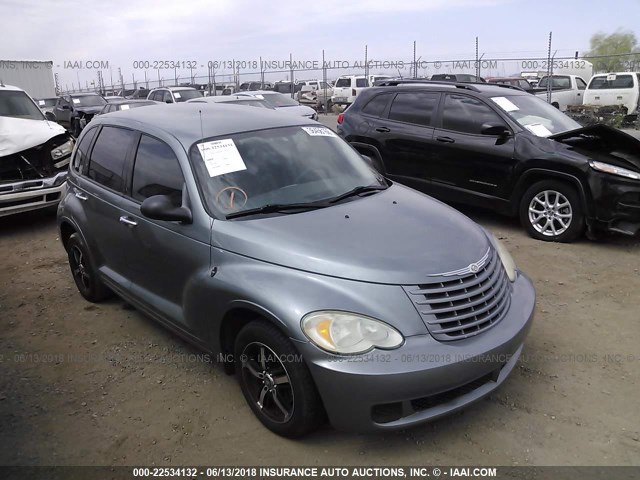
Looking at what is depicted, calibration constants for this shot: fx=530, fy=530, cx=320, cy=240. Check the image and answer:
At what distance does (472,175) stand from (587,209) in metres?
1.43

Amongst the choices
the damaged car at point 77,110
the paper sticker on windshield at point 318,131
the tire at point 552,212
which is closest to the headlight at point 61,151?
the paper sticker on windshield at point 318,131

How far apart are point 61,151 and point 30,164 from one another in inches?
20.2

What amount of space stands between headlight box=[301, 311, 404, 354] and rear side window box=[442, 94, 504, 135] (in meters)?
4.75

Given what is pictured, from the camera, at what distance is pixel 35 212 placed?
28.9 feet

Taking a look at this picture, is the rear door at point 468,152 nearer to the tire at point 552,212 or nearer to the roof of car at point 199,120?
the tire at point 552,212

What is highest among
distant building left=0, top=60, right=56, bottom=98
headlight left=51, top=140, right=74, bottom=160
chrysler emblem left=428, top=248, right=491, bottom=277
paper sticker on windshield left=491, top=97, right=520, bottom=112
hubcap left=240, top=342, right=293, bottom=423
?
distant building left=0, top=60, right=56, bottom=98

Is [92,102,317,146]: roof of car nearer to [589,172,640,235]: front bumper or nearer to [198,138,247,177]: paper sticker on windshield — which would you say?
[198,138,247,177]: paper sticker on windshield

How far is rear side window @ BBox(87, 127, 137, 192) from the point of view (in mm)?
4059

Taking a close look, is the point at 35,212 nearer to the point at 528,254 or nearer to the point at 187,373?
the point at 187,373

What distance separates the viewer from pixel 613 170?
5613 millimetres

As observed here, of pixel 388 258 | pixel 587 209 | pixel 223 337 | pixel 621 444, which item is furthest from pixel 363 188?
pixel 587 209

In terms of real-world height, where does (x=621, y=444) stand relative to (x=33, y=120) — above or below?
below

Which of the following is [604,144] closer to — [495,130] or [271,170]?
[495,130]

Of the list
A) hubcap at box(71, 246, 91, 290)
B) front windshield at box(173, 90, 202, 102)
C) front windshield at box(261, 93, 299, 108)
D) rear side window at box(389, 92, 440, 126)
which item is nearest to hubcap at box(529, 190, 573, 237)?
rear side window at box(389, 92, 440, 126)
